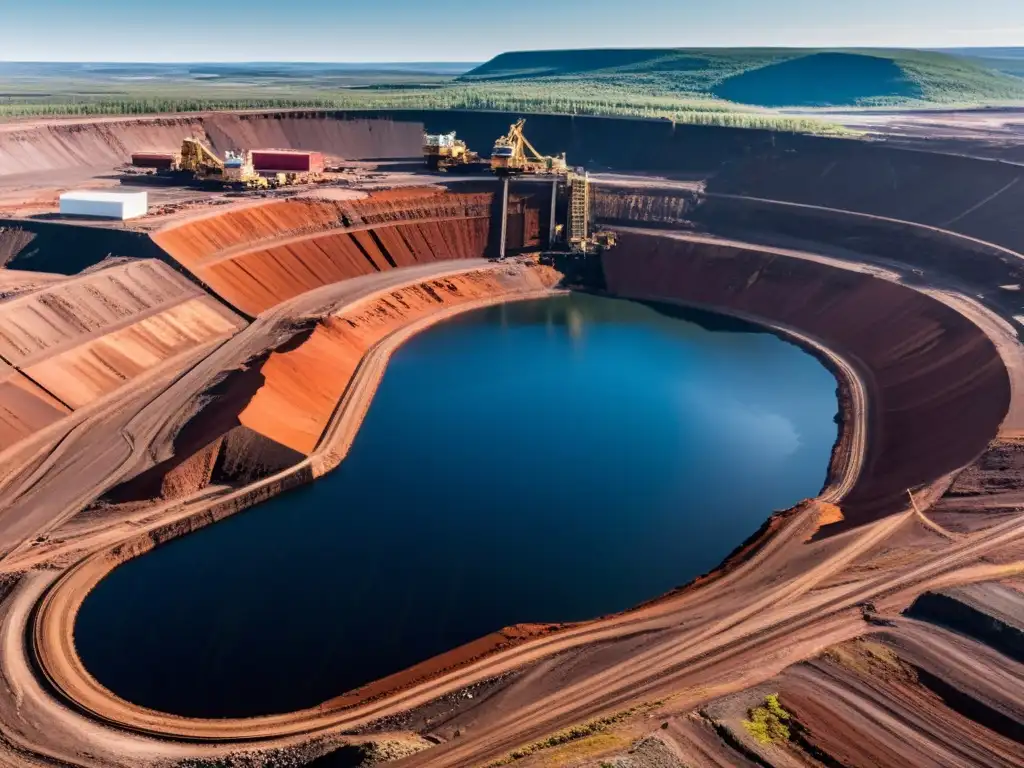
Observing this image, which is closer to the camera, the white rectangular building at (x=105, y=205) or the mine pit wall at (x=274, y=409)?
the mine pit wall at (x=274, y=409)

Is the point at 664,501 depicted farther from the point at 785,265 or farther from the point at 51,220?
the point at 51,220

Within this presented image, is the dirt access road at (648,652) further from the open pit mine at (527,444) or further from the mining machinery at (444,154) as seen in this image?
the mining machinery at (444,154)

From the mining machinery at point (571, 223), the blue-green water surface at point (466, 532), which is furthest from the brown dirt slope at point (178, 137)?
the blue-green water surface at point (466, 532)

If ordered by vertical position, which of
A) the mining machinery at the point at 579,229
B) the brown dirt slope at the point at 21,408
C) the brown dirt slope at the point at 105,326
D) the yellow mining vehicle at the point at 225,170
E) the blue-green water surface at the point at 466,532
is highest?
the yellow mining vehicle at the point at 225,170

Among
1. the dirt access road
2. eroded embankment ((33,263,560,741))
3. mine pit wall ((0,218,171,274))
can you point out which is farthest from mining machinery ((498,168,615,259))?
the dirt access road

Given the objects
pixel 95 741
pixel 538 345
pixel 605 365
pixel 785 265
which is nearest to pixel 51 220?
pixel 538 345

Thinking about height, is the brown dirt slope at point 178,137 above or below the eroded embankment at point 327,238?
above

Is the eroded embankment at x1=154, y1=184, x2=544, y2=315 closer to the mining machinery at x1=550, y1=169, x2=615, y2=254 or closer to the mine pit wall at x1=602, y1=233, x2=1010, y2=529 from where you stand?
the mining machinery at x1=550, y1=169, x2=615, y2=254

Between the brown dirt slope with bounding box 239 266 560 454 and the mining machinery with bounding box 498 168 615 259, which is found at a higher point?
the mining machinery with bounding box 498 168 615 259
